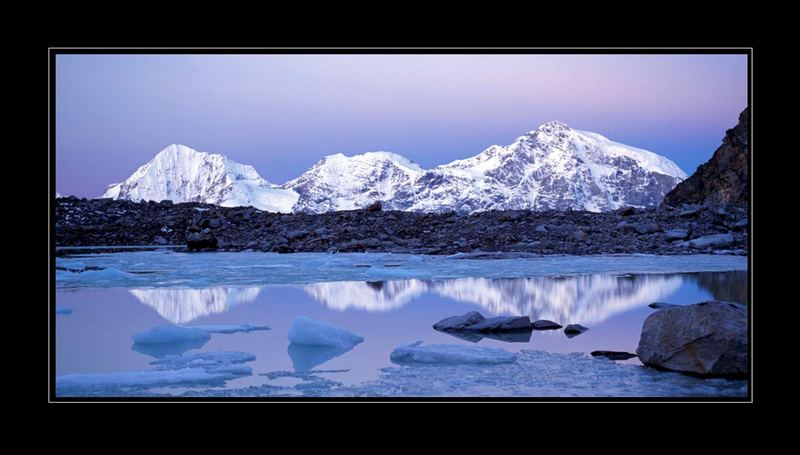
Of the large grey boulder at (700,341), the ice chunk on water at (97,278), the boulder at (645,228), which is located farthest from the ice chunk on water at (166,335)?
the boulder at (645,228)

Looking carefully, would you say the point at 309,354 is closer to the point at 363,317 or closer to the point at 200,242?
the point at 363,317

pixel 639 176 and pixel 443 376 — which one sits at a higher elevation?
pixel 639 176

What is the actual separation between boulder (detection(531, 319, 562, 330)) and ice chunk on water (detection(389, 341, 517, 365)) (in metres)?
1.12

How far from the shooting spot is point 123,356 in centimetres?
489

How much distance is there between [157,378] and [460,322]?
2.43 metres

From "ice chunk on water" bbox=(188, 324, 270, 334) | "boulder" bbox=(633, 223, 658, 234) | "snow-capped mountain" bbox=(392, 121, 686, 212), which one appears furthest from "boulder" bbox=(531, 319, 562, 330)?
"snow-capped mountain" bbox=(392, 121, 686, 212)

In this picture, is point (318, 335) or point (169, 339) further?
point (169, 339)

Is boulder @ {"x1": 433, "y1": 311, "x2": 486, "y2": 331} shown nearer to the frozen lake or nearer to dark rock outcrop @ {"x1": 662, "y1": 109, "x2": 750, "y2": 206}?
the frozen lake

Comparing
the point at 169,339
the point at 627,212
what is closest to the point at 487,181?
the point at 627,212

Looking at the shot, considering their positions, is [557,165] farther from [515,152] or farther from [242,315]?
[242,315]

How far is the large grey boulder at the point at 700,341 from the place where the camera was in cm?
399

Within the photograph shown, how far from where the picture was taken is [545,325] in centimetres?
571
